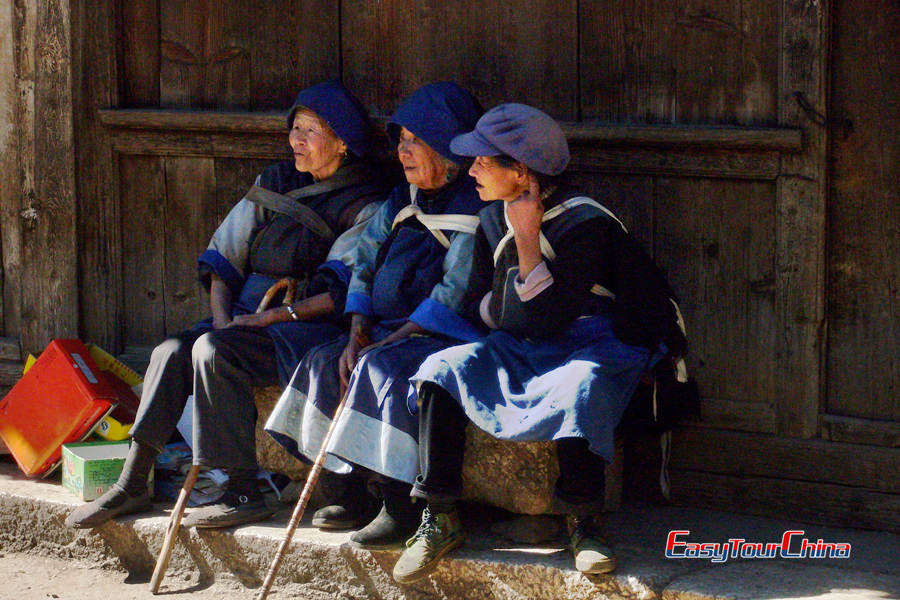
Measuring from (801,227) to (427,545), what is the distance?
1627 millimetres

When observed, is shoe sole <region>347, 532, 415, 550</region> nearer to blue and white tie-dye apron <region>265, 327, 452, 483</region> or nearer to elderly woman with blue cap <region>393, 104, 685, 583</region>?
elderly woman with blue cap <region>393, 104, 685, 583</region>

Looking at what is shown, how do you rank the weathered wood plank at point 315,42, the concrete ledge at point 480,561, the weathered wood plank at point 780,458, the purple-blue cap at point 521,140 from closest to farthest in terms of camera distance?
the concrete ledge at point 480,561 < the purple-blue cap at point 521,140 < the weathered wood plank at point 780,458 < the weathered wood plank at point 315,42

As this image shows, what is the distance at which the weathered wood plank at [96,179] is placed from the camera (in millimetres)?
5410

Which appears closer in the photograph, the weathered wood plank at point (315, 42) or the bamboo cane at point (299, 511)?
the bamboo cane at point (299, 511)

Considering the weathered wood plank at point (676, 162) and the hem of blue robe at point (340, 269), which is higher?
the weathered wood plank at point (676, 162)

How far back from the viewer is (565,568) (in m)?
3.84

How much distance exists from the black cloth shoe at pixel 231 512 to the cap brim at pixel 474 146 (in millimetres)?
1421

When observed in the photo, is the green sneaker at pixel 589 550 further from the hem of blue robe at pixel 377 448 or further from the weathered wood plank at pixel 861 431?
the weathered wood plank at pixel 861 431

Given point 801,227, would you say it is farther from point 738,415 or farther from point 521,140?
point 521,140

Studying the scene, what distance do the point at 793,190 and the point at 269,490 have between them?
219 centimetres

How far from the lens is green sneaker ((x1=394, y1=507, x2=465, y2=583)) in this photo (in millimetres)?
3941

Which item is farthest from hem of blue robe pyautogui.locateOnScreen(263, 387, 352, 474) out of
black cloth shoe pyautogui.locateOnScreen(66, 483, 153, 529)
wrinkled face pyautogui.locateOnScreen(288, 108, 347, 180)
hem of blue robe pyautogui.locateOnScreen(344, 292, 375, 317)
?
wrinkled face pyautogui.locateOnScreen(288, 108, 347, 180)

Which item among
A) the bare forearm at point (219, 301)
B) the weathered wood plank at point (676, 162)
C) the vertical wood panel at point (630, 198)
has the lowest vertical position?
the bare forearm at point (219, 301)

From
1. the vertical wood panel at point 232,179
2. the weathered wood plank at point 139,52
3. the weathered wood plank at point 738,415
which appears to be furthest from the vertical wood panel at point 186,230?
the weathered wood plank at point 738,415
